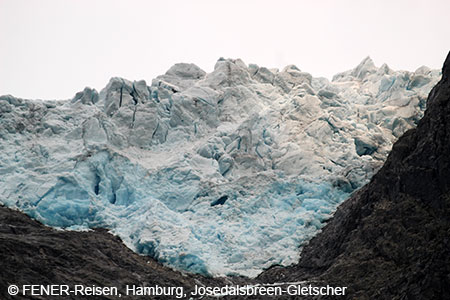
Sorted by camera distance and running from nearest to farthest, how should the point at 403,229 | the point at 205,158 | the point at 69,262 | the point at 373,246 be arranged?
the point at 403,229
the point at 373,246
the point at 69,262
the point at 205,158

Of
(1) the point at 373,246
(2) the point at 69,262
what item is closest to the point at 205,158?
(2) the point at 69,262

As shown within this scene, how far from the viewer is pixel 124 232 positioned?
79.9 feet

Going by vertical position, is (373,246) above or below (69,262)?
above

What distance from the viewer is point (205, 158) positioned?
99.1ft

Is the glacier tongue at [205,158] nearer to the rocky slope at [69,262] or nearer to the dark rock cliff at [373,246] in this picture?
the rocky slope at [69,262]

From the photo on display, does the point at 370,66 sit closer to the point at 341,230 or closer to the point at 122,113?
the point at 122,113

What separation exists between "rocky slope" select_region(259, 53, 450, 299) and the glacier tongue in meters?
4.64

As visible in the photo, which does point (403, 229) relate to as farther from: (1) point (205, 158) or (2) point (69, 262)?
(1) point (205, 158)

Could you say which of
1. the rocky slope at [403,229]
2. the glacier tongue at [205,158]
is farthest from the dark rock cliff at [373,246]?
the glacier tongue at [205,158]

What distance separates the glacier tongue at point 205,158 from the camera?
24.7 metres

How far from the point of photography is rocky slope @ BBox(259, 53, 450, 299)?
13.5 meters

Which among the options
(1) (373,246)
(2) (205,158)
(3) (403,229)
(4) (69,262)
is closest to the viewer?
(3) (403,229)

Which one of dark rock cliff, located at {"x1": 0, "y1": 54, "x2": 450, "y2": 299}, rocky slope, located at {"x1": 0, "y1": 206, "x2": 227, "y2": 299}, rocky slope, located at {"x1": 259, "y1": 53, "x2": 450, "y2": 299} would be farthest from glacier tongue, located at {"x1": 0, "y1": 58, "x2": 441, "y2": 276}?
rocky slope, located at {"x1": 259, "y1": 53, "x2": 450, "y2": 299}

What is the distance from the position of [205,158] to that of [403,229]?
15465 millimetres
